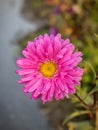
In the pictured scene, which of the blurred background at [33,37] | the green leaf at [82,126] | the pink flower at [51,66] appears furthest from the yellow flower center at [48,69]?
the green leaf at [82,126]

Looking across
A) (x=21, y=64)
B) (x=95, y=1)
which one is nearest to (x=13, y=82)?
(x=95, y=1)

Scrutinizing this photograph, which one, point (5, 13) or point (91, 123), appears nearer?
point (91, 123)

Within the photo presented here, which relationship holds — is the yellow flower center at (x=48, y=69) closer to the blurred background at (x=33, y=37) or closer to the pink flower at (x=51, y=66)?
the pink flower at (x=51, y=66)

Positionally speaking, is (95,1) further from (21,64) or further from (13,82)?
(21,64)

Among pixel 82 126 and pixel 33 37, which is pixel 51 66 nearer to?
pixel 82 126

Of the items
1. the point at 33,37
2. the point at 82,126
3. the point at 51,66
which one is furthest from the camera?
the point at 33,37

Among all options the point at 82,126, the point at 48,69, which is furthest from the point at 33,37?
the point at 48,69

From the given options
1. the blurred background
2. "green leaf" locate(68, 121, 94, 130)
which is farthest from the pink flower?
"green leaf" locate(68, 121, 94, 130)
